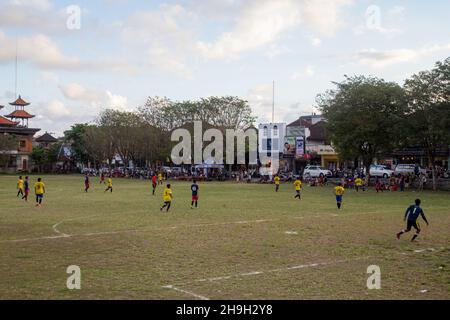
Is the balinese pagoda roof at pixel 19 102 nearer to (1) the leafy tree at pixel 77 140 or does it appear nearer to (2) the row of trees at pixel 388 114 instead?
(1) the leafy tree at pixel 77 140

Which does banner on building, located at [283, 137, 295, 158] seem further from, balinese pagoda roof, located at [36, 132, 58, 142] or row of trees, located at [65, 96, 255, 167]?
balinese pagoda roof, located at [36, 132, 58, 142]

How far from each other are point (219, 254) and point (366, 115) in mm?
36946

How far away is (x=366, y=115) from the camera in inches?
1880

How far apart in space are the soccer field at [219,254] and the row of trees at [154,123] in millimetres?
43533

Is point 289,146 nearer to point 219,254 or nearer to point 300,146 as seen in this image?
point 300,146

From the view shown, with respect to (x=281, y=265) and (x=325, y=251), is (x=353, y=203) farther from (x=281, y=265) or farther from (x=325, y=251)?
(x=281, y=265)

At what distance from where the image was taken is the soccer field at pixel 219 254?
10.3m

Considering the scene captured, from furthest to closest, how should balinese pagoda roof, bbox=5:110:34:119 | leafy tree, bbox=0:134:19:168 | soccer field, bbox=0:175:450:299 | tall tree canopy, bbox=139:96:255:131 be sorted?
balinese pagoda roof, bbox=5:110:34:119 → leafy tree, bbox=0:134:19:168 → tall tree canopy, bbox=139:96:255:131 → soccer field, bbox=0:175:450:299

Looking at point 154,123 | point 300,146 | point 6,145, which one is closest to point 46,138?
point 6,145

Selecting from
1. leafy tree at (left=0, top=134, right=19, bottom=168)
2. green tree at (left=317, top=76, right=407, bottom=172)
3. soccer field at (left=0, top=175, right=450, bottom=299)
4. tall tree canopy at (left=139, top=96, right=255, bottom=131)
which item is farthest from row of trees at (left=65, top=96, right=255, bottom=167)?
soccer field at (left=0, top=175, right=450, bottom=299)

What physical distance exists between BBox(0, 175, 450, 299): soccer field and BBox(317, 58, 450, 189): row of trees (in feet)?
69.0

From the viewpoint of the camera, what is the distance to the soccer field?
1026 centimetres
